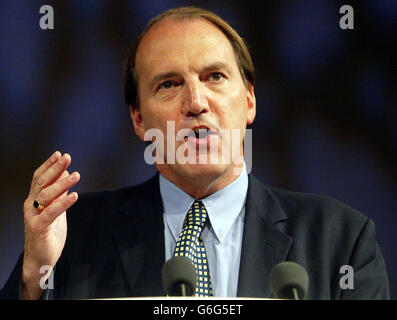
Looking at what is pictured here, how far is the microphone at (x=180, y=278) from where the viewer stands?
165 centimetres

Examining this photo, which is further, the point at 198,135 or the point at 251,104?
the point at 251,104

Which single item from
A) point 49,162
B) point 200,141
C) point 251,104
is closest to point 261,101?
point 251,104

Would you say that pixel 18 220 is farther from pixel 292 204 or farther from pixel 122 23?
pixel 292 204

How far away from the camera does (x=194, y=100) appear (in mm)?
2219

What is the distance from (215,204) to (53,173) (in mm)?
587

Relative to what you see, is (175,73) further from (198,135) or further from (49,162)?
(49,162)

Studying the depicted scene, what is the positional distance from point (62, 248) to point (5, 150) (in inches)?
21.1

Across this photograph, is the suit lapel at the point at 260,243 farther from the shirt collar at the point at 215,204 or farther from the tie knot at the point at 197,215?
the tie knot at the point at 197,215

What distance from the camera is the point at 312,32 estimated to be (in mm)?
2510

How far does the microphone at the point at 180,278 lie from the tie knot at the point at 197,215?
0.55 meters

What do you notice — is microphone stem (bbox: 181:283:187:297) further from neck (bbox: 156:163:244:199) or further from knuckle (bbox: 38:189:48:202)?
neck (bbox: 156:163:244:199)

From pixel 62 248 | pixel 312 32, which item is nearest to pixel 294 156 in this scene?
pixel 312 32

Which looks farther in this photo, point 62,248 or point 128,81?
point 128,81

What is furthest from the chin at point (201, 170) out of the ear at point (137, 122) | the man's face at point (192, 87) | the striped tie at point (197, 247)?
the ear at point (137, 122)
